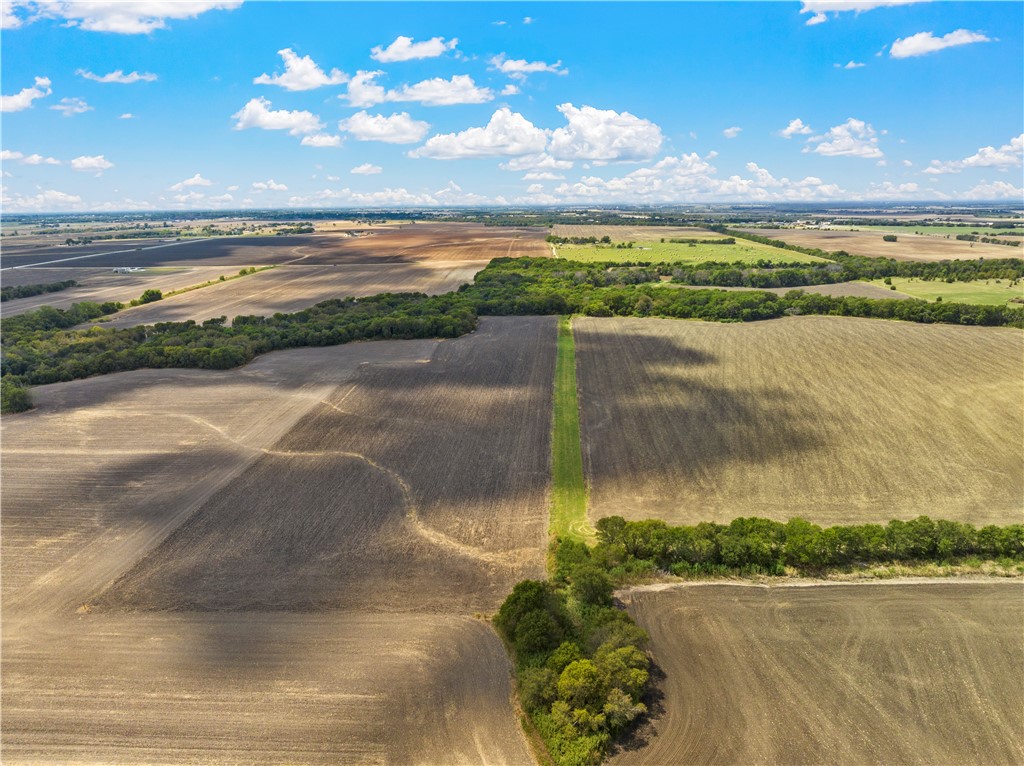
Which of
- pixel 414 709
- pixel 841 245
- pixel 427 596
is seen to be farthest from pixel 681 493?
pixel 841 245

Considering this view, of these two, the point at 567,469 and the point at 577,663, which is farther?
the point at 567,469

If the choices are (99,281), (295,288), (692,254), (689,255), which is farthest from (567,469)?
(99,281)

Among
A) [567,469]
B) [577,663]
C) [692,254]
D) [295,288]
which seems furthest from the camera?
[692,254]

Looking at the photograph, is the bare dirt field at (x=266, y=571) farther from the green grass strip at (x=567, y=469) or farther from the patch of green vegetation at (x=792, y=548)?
the patch of green vegetation at (x=792, y=548)

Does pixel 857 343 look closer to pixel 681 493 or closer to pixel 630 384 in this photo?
pixel 630 384

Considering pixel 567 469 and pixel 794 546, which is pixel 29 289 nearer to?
pixel 567 469
